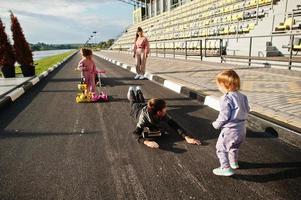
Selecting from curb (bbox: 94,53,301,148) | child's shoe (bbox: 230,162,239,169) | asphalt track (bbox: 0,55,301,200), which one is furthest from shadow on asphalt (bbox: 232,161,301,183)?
curb (bbox: 94,53,301,148)

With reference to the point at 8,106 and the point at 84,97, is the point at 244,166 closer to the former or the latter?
the point at 84,97

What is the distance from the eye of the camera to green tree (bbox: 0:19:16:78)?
558 inches

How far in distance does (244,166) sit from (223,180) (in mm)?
526

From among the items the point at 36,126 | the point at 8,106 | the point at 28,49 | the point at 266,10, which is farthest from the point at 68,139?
the point at 266,10

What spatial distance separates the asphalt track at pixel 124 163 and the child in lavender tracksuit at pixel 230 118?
0.82 feet

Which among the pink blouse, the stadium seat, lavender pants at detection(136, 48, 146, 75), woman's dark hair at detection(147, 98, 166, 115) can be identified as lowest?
woman's dark hair at detection(147, 98, 166, 115)

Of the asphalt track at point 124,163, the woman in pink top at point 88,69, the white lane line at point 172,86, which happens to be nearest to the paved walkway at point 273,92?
the white lane line at point 172,86

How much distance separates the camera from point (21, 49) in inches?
576

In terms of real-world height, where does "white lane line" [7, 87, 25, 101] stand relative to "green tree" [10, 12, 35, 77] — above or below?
below

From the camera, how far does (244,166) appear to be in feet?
12.3

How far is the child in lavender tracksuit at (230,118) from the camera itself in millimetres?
3359

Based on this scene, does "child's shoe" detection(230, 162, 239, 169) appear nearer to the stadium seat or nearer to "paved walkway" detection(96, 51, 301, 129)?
"paved walkway" detection(96, 51, 301, 129)

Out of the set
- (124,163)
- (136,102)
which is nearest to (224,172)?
(124,163)

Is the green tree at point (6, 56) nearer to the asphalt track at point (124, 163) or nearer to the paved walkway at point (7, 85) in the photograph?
the paved walkway at point (7, 85)
